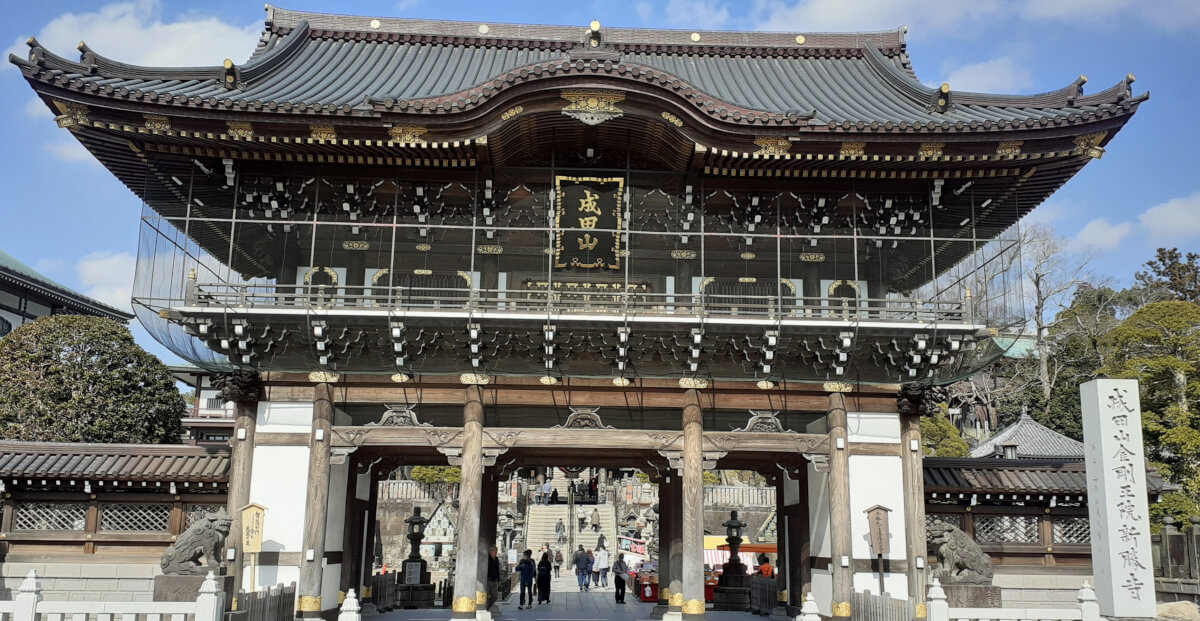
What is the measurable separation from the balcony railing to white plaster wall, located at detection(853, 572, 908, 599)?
4.88 metres

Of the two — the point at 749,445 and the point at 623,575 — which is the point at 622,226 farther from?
the point at 623,575

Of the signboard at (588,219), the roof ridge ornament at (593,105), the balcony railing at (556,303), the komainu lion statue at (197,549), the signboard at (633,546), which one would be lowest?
the signboard at (633,546)

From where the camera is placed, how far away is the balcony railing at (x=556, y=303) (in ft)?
55.7

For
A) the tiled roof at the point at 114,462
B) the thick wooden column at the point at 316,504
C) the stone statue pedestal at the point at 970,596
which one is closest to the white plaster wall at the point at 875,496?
the stone statue pedestal at the point at 970,596

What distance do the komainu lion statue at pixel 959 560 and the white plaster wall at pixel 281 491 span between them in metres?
11.7

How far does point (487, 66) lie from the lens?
77.6ft

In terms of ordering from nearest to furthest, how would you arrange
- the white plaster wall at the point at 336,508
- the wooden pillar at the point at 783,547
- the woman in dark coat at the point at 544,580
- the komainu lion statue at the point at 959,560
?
the komainu lion statue at the point at 959,560, the white plaster wall at the point at 336,508, the wooden pillar at the point at 783,547, the woman in dark coat at the point at 544,580

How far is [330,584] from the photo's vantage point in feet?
59.6

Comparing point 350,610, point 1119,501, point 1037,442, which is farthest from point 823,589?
point 1037,442

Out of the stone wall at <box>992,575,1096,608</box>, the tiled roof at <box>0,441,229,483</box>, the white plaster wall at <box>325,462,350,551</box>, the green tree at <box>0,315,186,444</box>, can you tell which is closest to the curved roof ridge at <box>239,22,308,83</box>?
the tiled roof at <box>0,441,229,483</box>

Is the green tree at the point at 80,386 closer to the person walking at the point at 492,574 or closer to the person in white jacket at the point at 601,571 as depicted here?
the person walking at the point at 492,574

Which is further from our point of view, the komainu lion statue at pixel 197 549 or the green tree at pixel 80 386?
the green tree at pixel 80 386

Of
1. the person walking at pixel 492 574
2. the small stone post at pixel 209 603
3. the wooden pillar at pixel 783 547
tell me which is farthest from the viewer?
the person walking at pixel 492 574

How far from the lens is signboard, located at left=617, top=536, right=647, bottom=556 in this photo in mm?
41812
